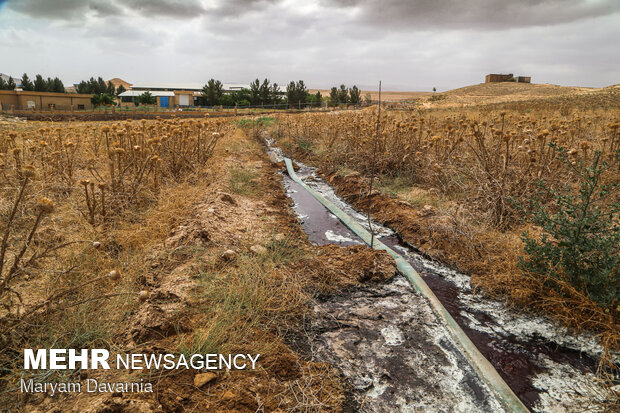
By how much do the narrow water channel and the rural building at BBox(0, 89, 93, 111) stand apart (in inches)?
1673

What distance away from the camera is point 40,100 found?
38469mm

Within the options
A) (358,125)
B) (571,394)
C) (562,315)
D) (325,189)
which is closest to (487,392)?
(571,394)

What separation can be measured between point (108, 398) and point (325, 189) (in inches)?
225

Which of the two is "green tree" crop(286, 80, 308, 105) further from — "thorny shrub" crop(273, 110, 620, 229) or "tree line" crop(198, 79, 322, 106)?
"thorny shrub" crop(273, 110, 620, 229)

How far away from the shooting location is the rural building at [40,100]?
36250 mm

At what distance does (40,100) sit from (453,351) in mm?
49315

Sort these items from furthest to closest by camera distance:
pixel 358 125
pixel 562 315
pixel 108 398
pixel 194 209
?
pixel 358 125
pixel 194 209
pixel 562 315
pixel 108 398

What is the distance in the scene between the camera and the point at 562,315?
8.83ft

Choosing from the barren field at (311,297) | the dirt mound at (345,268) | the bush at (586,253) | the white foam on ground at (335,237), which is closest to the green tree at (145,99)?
the barren field at (311,297)

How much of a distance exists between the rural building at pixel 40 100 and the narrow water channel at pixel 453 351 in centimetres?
4248

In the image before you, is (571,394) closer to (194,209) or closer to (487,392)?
(487,392)

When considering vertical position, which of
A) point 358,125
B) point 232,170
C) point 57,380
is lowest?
point 57,380

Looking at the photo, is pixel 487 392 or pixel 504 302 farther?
pixel 504 302

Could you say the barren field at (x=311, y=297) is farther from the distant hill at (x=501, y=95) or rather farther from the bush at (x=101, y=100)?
the bush at (x=101, y=100)
